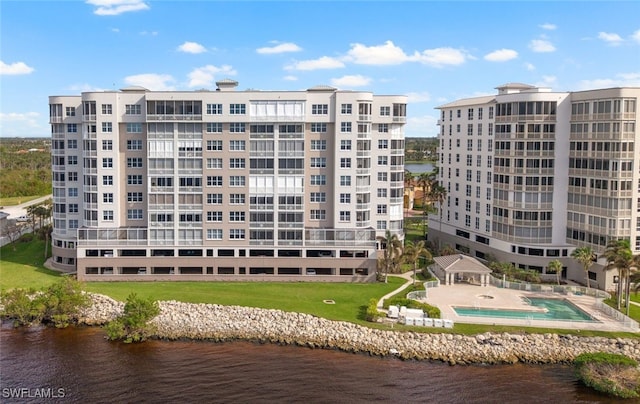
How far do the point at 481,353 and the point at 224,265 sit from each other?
31857 mm

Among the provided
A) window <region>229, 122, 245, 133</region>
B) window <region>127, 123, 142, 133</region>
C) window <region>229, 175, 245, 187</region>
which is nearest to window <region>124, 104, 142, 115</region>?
window <region>127, 123, 142, 133</region>

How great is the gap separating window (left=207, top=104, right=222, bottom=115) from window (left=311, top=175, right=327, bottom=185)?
1326 centimetres

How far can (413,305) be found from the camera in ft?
182

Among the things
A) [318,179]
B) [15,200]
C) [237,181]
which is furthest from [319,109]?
[15,200]

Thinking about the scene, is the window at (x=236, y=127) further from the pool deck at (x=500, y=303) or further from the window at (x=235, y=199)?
the pool deck at (x=500, y=303)

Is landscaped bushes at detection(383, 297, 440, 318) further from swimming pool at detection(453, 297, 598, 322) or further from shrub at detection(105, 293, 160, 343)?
shrub at detection(105, 293, 160, 343)

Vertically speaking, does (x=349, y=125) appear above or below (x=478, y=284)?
above

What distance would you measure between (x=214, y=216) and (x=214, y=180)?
13.8 feet

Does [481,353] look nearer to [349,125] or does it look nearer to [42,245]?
[349,125]

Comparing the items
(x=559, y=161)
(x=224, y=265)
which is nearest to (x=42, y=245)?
(x=224, y=265)

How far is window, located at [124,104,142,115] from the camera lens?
67750 mm

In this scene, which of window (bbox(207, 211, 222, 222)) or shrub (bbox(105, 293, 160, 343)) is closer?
shrub (bbox(105, 293, 160, 343))

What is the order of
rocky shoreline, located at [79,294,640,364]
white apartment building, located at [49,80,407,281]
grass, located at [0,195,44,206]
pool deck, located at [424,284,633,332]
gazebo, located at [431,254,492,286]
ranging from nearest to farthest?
rocky shoreline, located at [79,294,640,364] < pool deck, located at [424,284,633,332] < gazebo, located at [431,254,492,286] < white apartment building, located at [49,80,407,281] < grass, located at [0,195,44,206]

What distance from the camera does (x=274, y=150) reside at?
221ft
